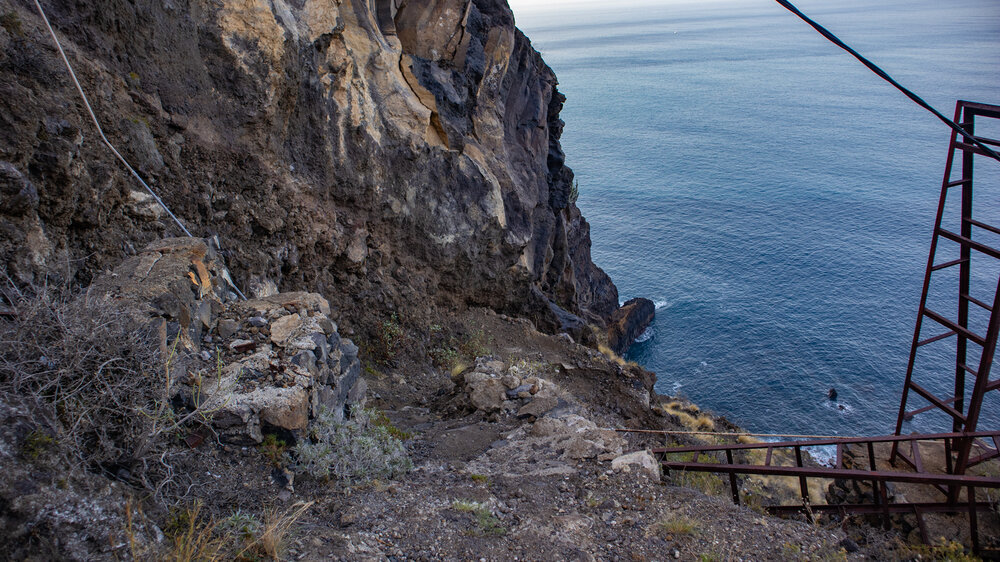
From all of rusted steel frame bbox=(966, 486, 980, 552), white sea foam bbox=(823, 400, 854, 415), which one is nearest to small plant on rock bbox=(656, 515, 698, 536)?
rusted steel frame bbox=(966, 486, 980, 552)

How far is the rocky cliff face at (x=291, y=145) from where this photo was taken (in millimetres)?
8266

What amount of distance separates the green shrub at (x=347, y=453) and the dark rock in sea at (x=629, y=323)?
2475 cm

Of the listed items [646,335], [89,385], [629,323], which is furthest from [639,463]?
[646,335]

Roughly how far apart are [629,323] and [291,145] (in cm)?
2351

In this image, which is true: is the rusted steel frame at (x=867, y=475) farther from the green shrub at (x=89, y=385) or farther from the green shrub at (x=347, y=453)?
the green shrub at (x=89, y=385)

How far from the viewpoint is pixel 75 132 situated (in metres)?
8.55

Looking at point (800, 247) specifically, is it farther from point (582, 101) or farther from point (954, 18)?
point (954, 18)

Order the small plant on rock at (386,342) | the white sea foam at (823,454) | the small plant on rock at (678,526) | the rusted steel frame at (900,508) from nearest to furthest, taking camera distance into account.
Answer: the small plant on rock at (678,526)
the rusted steel frame at (900,508)
the small plant on rock at (386,342)
the white sea foam at (823,454)

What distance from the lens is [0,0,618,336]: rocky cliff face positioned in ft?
27.1

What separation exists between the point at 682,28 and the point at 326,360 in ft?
708

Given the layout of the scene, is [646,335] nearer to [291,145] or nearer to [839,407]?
[839,407]

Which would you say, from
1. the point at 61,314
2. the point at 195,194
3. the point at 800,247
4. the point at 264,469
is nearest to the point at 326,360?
the point at 264,469

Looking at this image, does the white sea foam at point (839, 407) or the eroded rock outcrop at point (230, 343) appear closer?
the eroded rock outcrop at point (230, 343)

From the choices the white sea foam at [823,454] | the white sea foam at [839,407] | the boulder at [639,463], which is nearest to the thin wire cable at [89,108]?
the boulder at [639,463]
